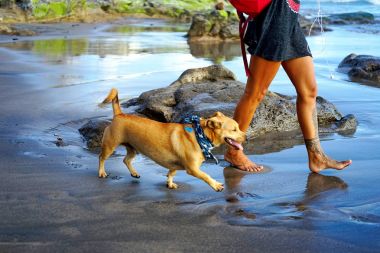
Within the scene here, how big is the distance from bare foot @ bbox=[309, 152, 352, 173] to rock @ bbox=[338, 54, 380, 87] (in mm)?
6427

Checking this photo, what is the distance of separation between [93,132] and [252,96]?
227cm

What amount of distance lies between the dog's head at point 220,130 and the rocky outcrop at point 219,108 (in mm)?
1791

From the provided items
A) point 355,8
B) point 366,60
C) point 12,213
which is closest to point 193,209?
point 12,213

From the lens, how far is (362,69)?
12.3 m

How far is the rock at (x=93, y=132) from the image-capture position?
21.1ft

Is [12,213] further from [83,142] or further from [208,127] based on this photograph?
[83,142]

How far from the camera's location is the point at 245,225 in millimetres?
3828

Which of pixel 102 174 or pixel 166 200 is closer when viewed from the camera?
pixel 166 200

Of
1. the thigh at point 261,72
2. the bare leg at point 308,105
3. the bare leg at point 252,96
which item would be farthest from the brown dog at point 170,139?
the bare leg at point 308,105

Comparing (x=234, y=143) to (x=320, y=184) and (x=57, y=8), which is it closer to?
(x=320, y=184)

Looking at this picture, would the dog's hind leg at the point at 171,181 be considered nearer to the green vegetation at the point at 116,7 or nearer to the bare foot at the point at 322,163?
the bare foot at the point at 322,163

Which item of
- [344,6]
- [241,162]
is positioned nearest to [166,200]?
[241,162]

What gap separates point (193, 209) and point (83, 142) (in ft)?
8.90

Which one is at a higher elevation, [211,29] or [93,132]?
[93,132]
